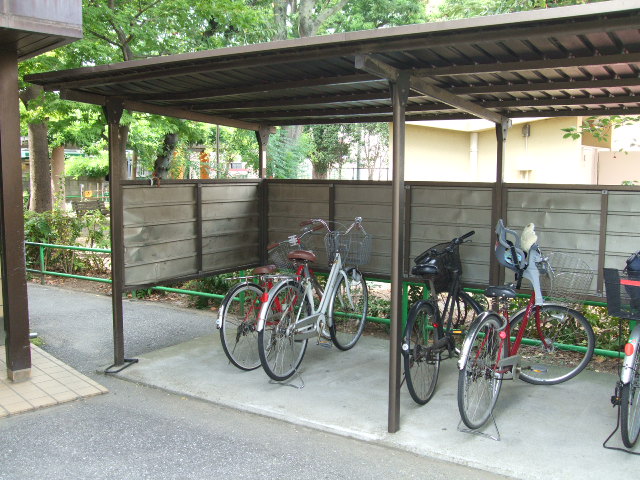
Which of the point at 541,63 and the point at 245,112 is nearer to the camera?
the point at 541,63

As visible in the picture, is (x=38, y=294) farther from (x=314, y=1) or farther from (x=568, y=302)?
(x=314, y=1)

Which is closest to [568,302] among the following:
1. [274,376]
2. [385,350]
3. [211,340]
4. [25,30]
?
[385,350]

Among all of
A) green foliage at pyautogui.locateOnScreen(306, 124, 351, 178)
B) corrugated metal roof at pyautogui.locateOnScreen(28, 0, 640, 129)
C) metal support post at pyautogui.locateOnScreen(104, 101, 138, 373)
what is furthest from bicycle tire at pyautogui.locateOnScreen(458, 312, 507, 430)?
green foliage at pyautogui.locateOnScreen(306, 124, 351, 178)

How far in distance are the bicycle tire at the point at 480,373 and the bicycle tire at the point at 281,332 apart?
1.71 metres

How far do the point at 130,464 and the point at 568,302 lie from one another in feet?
12.8

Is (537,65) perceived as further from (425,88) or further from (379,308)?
(379,308)

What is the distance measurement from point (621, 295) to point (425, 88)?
205cm

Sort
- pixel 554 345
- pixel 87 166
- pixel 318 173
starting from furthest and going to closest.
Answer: pixel 87 166 → pixel 318 173 → pixel 554 345

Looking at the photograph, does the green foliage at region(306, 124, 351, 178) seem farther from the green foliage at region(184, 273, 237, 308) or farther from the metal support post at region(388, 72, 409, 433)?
the metal support post at region(388, 72, 409, 433)

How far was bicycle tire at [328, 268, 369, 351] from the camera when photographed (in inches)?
246

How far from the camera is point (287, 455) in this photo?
4.07 m

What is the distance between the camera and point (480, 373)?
4391 mm

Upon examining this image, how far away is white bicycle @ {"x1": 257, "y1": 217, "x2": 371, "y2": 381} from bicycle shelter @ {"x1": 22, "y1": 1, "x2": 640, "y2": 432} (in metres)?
0.44

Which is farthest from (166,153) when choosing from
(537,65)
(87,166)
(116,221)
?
(87,166)
